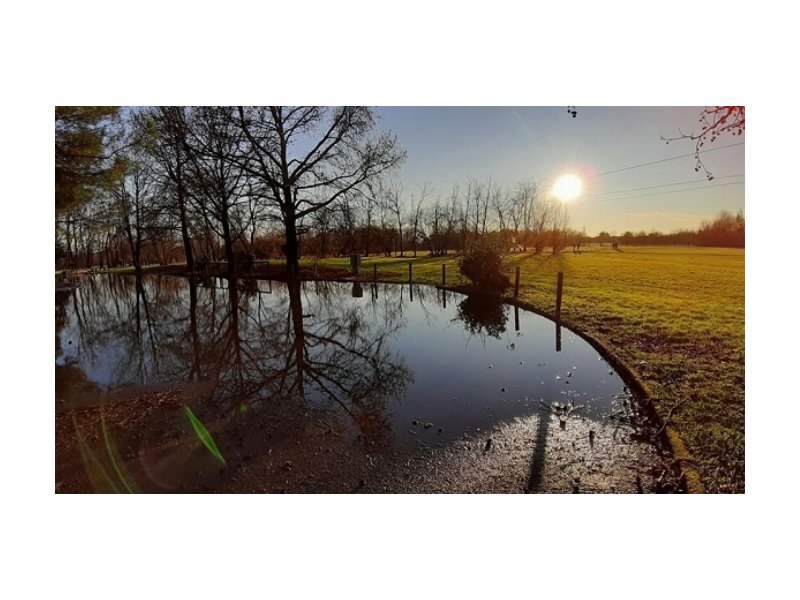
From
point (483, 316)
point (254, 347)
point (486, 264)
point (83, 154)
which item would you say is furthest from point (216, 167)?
point (486, 264)

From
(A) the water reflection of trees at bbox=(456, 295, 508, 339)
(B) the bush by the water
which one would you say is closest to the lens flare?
(A) the water reflection of trees at bbox=(456, 295, 508, 339)

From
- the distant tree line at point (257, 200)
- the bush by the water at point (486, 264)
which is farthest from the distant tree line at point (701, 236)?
the bush by the water at point (486, 264)

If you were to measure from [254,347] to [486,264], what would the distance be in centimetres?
826

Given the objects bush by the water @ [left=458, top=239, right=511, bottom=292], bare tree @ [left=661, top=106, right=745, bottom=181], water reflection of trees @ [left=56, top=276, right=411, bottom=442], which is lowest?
water reflection of trees @ [left=56, top=276, right=411, bottom=442]

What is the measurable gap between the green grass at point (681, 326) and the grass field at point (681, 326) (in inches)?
0.4

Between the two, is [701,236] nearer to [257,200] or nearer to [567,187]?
[567,187]

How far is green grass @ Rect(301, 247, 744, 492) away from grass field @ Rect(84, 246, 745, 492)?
11 mm

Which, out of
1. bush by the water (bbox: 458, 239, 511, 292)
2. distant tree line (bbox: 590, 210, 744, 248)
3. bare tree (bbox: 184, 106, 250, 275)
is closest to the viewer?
distant tree line (bbox: 590, 210, 744, 248)

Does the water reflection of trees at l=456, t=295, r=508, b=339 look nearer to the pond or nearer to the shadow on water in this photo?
the pond

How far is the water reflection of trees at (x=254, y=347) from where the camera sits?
16.0 ft

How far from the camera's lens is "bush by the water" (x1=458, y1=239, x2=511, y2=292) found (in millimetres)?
12578

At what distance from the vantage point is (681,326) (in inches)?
264
